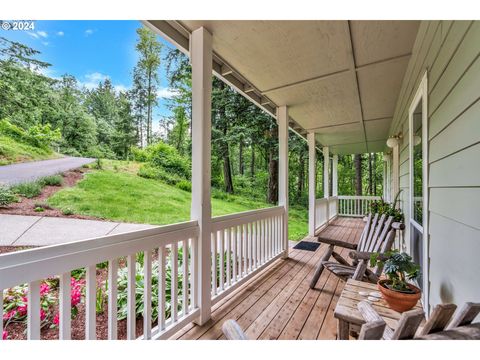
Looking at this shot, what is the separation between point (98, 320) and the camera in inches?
83.4

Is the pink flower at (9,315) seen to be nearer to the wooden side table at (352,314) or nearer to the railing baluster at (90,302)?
the railing baluster at (90,302)

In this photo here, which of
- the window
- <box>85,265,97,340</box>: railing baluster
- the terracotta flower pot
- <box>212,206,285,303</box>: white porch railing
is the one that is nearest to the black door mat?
<box>212,206,285,303</box>: white porch railing

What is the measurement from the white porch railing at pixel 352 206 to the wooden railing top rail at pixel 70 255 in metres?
8.30

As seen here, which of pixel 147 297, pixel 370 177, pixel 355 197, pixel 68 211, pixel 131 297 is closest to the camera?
pixel 131 297

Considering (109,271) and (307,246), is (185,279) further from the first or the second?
(307,246)

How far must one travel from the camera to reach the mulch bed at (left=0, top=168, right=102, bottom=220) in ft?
15.9

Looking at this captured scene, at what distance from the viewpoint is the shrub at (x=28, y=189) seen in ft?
15.6

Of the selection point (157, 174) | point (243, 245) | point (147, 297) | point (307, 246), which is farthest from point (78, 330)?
point (157, 174)

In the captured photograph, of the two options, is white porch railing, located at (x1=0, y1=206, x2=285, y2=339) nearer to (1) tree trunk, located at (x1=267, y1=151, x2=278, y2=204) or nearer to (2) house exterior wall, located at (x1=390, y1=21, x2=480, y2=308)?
(2) house exterior wall, located at (x1=390, y1=21, x2=480, y2=308)

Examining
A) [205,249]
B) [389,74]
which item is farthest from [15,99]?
[389,74]

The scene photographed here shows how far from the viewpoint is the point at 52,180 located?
549cm

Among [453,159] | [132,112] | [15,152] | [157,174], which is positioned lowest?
[453,159]

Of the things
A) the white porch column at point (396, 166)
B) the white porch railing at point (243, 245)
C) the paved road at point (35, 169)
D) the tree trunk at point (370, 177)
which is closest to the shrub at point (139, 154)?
the paved road at point (35, 169)

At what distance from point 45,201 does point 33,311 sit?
18.4 ft
